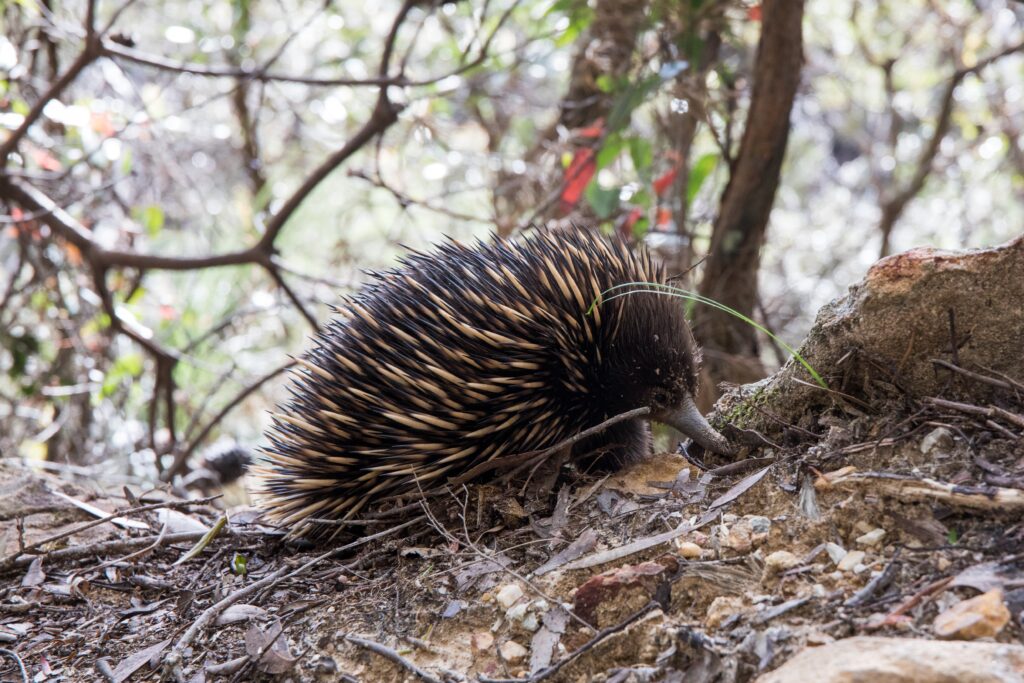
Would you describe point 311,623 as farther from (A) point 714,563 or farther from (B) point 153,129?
(B) point 153,129

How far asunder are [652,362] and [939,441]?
87 cm

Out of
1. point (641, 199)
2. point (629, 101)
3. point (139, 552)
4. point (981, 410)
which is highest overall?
point (629, 101)

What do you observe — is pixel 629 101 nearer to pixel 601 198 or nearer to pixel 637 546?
pixel 601 198

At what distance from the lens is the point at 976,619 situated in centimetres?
166

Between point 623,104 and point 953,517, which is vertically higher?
point 623,104

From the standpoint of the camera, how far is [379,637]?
229 cm

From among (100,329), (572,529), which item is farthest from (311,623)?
(100,329)

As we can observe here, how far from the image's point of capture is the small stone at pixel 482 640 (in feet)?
7.16

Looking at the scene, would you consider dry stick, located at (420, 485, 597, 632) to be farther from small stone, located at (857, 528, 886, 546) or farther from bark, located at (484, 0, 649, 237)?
bark, located at (484, 0, 649, 237)

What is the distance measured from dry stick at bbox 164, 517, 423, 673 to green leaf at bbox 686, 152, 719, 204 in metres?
2.44

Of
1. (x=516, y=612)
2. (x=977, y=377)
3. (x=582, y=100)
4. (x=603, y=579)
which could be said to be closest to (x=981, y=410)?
(x=977, y=377)

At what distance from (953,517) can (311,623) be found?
1.56 metres

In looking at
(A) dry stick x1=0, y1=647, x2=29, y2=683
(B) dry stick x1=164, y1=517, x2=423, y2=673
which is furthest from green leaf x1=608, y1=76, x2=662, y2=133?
(A) dry stick x1=0, y1=647, x2=29, y2=683

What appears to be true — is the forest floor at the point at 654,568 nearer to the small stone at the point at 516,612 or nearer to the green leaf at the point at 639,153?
the small stone at the point at 516,612
